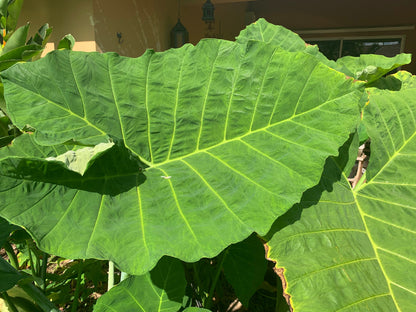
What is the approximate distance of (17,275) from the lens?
0.74 m

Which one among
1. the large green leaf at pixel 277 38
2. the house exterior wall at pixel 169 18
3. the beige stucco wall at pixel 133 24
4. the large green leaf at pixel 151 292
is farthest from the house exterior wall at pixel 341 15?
the large green leaf at pixel 151 292

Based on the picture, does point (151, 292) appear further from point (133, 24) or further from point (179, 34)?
point (179, 34)

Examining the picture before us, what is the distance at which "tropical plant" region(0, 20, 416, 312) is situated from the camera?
555mm

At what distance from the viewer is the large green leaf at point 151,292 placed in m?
0.66

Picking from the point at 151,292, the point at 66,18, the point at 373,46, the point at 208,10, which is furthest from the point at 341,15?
the point at 151,292

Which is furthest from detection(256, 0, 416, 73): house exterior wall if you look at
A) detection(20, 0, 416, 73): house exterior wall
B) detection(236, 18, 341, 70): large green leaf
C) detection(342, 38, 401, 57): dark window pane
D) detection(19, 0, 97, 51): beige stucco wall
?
detection(236, 18, 341, 70): large green leaf

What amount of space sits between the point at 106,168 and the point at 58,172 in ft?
0.27

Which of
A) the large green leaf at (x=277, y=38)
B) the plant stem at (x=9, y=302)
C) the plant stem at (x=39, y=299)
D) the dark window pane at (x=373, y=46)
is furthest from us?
the dark window pane at (x=373, y=46)

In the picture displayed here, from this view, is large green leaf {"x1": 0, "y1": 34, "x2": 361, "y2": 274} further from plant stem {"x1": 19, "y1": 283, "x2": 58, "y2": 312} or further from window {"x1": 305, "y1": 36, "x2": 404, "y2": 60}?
window {"x1": 305, "y1": 36, "x2": 404, "y2": 60}

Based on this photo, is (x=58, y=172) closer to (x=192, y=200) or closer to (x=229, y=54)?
(x=192, y=200)

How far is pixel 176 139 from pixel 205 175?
11 cm

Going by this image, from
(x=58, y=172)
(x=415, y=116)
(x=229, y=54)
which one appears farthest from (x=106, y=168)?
(x=415, y=116)

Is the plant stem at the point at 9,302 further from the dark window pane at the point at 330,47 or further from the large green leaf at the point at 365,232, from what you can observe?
the dark window pane at the point at 330,47

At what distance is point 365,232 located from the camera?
696 mm
